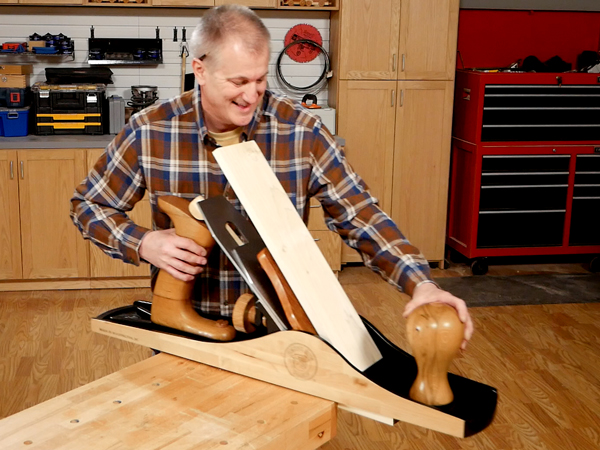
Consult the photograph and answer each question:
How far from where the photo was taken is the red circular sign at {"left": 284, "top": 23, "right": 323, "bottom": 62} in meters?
4.90

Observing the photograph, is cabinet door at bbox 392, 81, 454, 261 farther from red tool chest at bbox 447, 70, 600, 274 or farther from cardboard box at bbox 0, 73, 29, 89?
cardboard box at bbox 0, 73, 29, 89

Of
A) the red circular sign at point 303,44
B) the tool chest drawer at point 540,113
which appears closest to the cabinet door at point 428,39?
the tool chest drawer at point 540,113

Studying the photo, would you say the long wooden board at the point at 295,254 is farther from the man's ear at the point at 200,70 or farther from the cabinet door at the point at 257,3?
the cabinet door at the point at 257,3

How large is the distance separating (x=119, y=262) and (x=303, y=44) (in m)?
1.86

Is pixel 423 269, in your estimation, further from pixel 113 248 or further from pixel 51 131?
pixel 51 131

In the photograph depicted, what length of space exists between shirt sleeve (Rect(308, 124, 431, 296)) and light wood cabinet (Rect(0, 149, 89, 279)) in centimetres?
277

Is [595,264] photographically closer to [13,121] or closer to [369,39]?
[369,39]

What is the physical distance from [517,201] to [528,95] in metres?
0.68

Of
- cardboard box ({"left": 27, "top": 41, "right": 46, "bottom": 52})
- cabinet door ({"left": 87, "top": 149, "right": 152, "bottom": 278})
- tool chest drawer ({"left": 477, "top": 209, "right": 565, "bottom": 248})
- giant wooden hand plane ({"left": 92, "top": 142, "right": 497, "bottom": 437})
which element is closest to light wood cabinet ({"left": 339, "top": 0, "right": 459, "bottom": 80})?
tool chest drawer ({"left": 477, "top": 209, "right": 565, "bottom": 248})

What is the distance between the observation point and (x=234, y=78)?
5.26ft

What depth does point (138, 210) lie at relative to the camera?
4.37 meters

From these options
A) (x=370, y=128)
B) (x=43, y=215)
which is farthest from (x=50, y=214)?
(x=370, y=128)

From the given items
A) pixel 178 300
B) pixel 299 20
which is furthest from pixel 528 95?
pixel 178 300

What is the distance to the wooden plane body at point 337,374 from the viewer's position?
126cm
